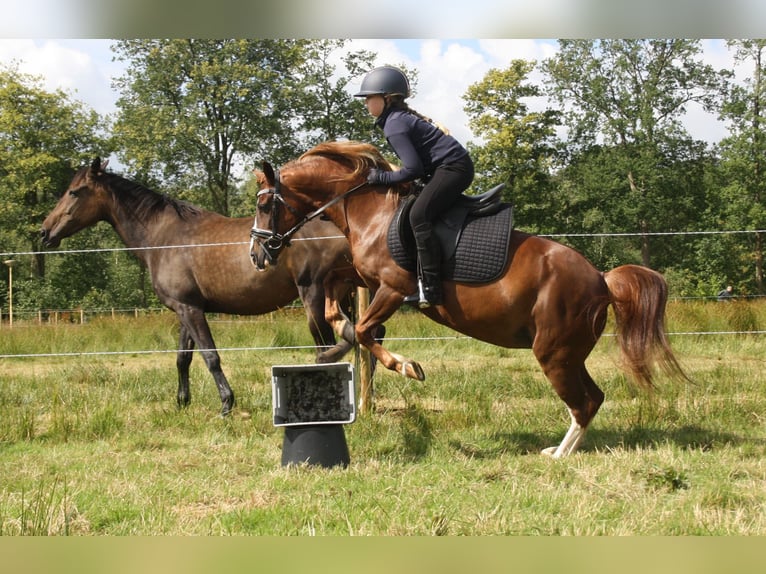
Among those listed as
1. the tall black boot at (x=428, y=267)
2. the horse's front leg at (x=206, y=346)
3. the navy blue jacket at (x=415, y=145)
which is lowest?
the horse's front leg at (x=206, y=346)

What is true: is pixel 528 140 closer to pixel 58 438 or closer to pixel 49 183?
pixel 49 183

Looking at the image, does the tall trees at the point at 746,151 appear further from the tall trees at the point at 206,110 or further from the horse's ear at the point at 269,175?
the horse's ear at the point at 269,175

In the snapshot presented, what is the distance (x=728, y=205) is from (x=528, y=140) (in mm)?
9577

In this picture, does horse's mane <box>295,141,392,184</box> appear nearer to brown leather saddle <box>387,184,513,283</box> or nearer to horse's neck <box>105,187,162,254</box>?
brown leather saddle <box>387,184,513,283</box>

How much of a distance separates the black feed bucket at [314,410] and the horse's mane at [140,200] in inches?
136

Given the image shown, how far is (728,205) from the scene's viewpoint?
1346 inches

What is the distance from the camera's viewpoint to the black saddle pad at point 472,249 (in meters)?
5.62

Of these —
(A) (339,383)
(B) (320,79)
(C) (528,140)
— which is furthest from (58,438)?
(C) (528,140)

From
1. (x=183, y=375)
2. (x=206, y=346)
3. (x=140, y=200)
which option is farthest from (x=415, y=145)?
(x=140, y=200)

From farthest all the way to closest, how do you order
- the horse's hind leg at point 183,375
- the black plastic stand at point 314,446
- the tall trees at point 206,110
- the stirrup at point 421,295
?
the tall trees at point 206,110 < the horse's hind leg at point 183,375 < the stirrup at point 421,295 < the black plastic stand at point 314,446

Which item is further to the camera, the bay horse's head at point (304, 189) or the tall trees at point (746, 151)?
the tall trees at point (746, 151)

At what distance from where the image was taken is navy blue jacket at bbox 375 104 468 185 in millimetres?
5520

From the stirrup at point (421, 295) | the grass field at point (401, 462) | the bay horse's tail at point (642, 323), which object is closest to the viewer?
the grass field at point (401, 462)

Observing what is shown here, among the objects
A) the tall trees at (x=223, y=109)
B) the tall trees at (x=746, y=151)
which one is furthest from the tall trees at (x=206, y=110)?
the tall trees at (x=746, y=151)
